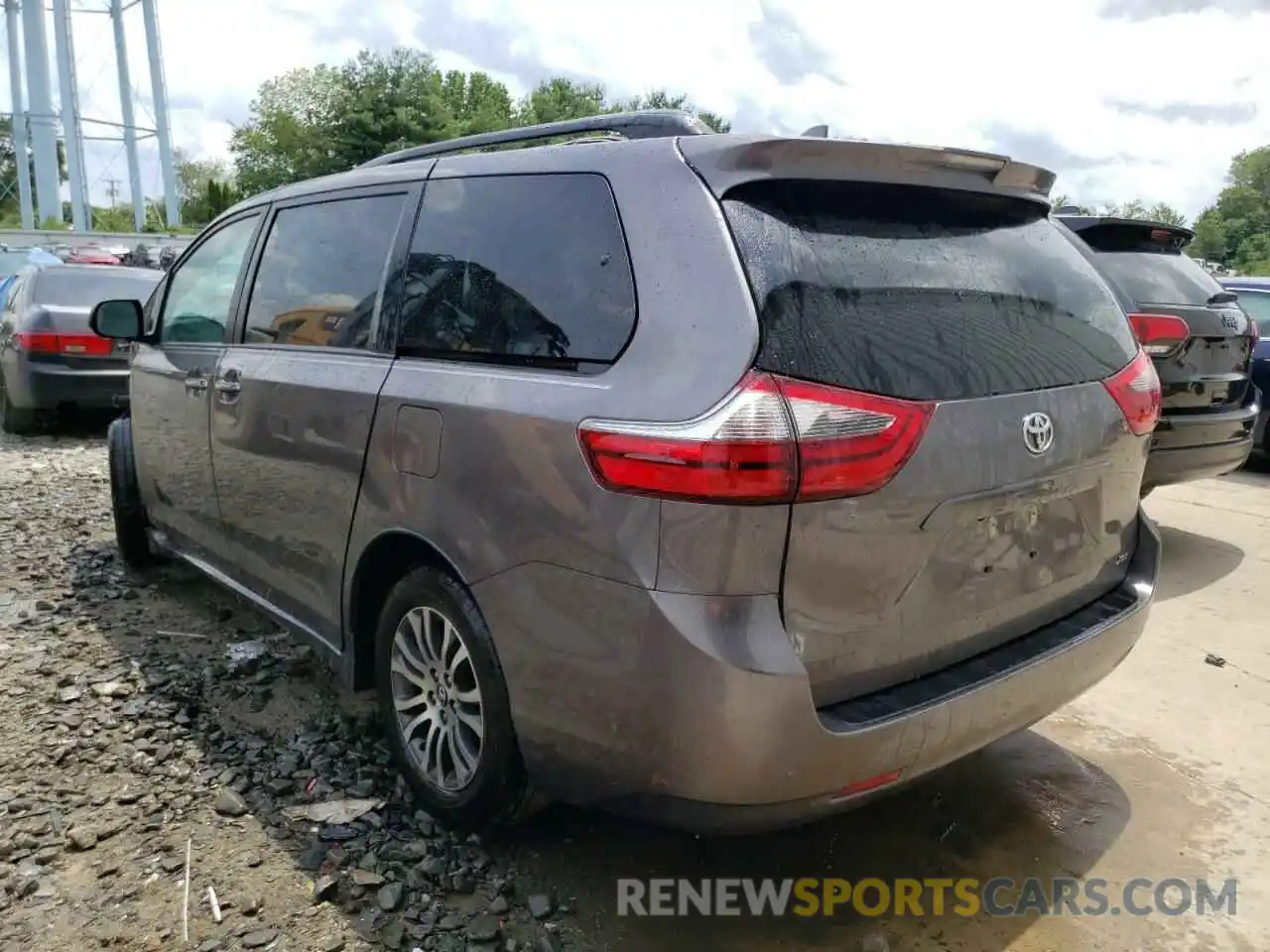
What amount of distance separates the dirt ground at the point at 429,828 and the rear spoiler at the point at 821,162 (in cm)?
163

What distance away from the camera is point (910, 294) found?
2260 mm

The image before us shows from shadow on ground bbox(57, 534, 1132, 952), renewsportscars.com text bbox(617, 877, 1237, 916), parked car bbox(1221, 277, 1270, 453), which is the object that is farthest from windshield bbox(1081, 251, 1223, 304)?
renewsportscars.com text bbox(617, 877, 1237, 916)

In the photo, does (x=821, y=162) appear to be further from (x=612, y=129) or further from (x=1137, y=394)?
(x=1137, y=394)

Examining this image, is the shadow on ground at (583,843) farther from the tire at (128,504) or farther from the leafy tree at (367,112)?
the leafy tree at (367,112)

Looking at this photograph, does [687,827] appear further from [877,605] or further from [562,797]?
[877,605]

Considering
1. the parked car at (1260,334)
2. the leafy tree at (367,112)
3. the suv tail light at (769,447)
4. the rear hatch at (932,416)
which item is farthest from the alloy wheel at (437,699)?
the leafy tree at (367,112)

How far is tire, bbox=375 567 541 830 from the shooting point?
2.45 m

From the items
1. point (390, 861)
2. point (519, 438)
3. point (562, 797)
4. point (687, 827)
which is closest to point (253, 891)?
point (390, 861)

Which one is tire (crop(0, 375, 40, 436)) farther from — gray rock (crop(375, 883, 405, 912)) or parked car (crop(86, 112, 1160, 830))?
gray rock (crop(375, 883, 405, 912))

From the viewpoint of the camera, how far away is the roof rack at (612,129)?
2465 mm

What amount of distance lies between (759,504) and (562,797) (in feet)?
3.04

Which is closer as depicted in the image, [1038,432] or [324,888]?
[1038,432]

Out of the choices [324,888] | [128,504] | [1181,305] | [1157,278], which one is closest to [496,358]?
[324,888]

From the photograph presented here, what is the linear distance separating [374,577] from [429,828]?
0.75 m
